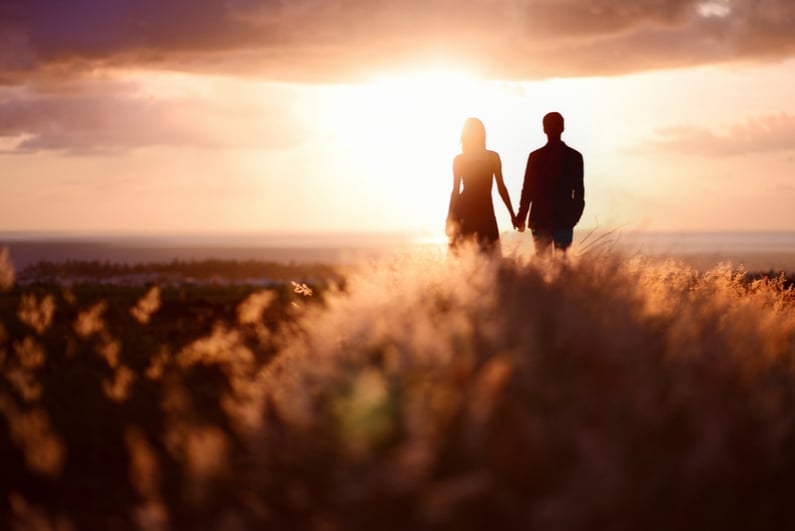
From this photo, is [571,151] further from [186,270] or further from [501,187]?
[186,270]

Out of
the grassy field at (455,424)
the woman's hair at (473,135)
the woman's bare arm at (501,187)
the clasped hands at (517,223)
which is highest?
the woman's hair at (473,135)

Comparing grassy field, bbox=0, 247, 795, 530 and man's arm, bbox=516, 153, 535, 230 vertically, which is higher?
man's arm, bbox=516, 153, 535, 230

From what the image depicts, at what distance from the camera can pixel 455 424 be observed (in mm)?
4602

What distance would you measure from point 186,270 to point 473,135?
885 inches

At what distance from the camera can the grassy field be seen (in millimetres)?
4047

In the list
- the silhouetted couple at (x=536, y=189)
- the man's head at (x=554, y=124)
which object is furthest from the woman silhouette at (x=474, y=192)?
the man's head at (x=554, y=124)

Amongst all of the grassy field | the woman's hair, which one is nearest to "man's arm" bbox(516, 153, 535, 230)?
the woman's hair

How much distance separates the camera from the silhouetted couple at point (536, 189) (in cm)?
1027

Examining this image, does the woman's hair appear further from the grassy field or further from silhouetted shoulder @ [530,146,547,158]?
the grassy field

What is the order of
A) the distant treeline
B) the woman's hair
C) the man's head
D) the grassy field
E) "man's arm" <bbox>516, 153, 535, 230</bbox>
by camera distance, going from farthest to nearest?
the distant treeline
"man's arm" <bbox>516, 153, 535, 230</bbox>
the man's head
the woman's hair
the grassy field

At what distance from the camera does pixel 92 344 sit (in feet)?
33.3

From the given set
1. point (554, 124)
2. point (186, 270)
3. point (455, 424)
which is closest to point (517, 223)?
point (554, 124)

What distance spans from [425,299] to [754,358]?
270cm

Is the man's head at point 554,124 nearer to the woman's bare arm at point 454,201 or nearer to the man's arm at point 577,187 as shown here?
the man's arm at point 577,187
